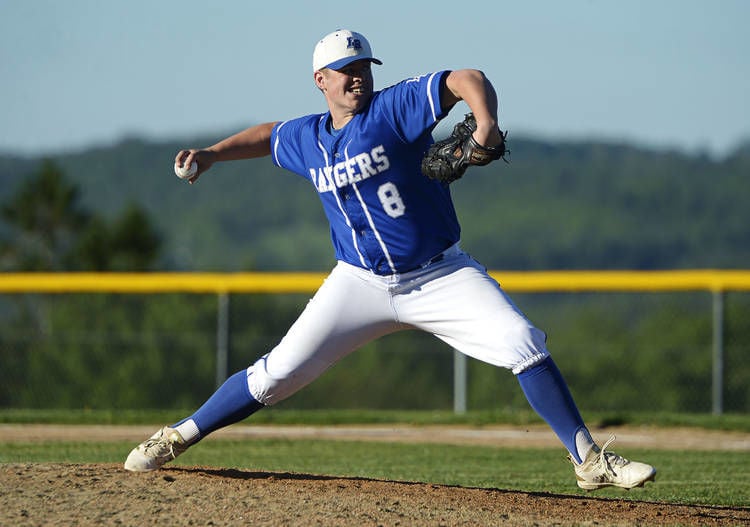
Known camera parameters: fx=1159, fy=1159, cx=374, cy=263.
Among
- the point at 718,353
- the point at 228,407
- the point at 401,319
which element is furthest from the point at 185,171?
the point at 718,353

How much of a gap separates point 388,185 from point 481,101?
671 millimetres

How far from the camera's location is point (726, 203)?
336ft

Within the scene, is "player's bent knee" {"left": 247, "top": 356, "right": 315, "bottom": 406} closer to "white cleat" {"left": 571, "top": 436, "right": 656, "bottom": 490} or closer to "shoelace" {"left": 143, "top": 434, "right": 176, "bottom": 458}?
"shoelace" {"left": 143, "top": 434, "right": 176, "bottom": 458}

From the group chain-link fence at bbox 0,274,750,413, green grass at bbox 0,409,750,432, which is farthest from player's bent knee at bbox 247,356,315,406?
chain-link fence at bbox 0,274,750,413

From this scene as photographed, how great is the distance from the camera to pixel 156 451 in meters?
5.24

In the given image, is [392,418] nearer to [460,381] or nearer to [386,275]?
[460,381]

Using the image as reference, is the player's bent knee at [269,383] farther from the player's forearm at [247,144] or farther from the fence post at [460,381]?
the fence post at [460,381]

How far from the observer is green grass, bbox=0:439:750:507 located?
21.2 ft

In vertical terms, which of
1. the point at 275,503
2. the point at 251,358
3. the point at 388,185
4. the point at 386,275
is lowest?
the point at 251,358

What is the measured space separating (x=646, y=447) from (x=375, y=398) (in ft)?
116

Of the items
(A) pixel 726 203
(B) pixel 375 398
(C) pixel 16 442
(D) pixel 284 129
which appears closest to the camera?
(D) pixel 284 129

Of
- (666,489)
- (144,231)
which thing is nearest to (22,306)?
(144,231)

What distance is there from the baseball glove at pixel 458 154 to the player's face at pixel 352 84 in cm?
58

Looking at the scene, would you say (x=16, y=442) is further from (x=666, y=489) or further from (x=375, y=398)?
(x=375, y=398)
